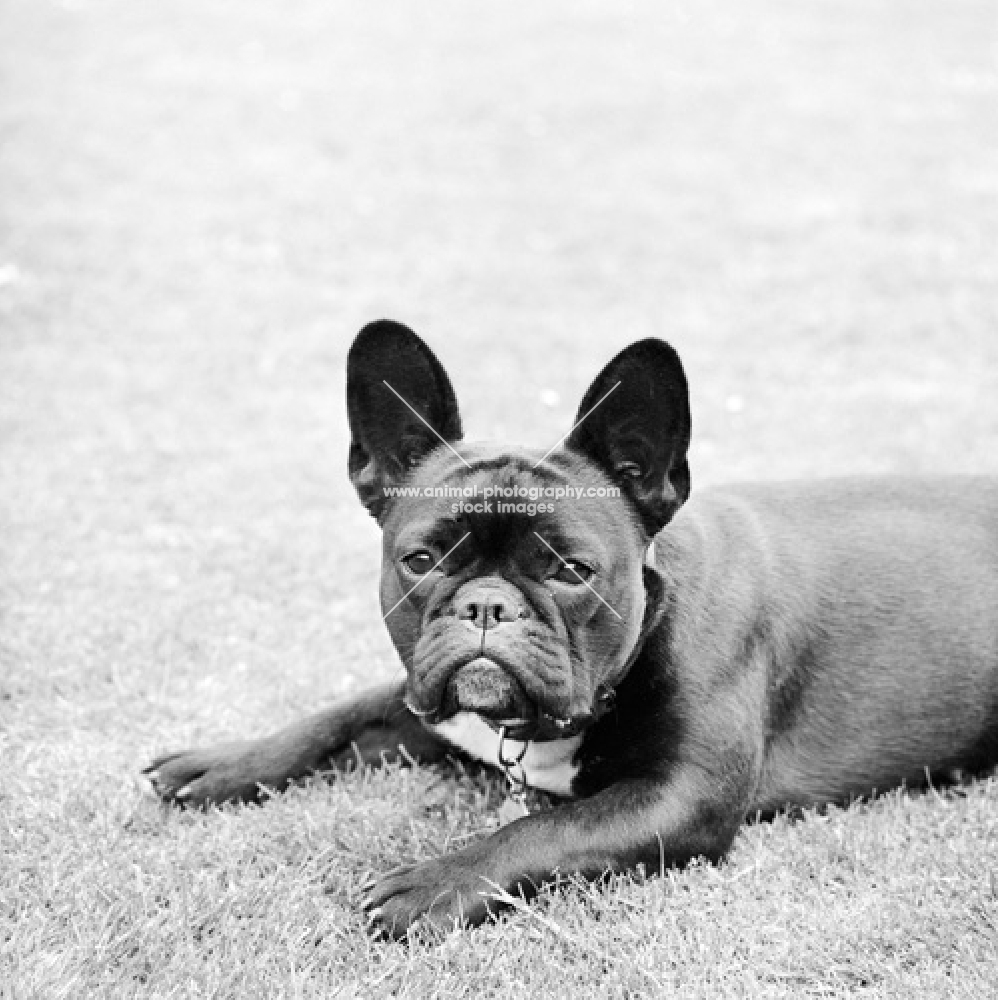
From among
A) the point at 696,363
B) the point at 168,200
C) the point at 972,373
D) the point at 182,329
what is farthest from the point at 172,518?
the point at 168,200

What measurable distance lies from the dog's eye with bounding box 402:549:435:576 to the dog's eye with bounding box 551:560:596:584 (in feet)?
1.20

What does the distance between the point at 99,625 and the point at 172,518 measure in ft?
4.91

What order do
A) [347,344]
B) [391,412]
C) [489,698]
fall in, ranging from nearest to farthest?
[489,698]
[391,412]
[347,344]

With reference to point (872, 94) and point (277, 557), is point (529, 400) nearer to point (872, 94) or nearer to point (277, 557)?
point (277, 557)

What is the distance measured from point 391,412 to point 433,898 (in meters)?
1.49

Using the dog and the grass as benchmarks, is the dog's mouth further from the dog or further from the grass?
the grass

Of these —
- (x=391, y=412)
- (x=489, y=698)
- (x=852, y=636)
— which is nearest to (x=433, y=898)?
(x=489, y=698)

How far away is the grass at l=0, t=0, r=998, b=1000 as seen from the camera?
12.9ft

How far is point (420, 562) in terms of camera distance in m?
4.17

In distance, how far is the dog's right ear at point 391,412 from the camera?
14.4 ft

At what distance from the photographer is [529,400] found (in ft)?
30.2

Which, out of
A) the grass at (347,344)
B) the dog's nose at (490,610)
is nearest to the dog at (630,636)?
the dog's nose at (490,610)

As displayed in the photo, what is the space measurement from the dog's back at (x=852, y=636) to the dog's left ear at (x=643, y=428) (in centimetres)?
33

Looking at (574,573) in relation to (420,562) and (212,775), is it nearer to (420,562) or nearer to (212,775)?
(420,562)
